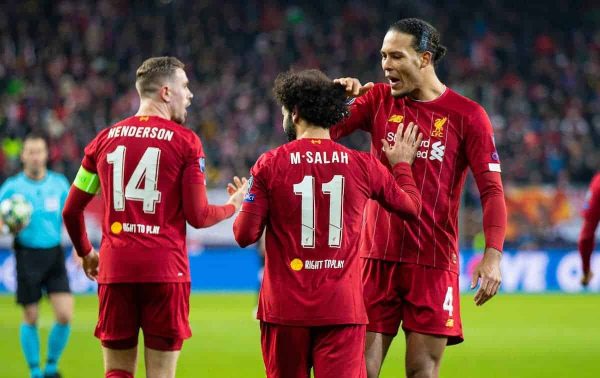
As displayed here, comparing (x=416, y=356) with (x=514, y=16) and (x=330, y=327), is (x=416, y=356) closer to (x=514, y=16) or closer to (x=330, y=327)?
(x=330, y=327)

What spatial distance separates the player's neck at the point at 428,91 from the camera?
19.5 ft

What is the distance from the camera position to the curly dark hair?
202 inches

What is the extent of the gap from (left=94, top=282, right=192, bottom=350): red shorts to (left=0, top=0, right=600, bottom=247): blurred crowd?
15477 millimetres

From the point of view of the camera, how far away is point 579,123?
24.4 meters

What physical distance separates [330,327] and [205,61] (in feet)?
73.3

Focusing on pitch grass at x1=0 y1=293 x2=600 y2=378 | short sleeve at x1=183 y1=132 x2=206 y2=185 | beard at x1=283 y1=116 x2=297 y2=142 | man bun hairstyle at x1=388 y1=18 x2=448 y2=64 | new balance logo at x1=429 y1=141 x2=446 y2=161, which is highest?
man bun hairstyle at x1=388 y1=18 x2=448 y2=64

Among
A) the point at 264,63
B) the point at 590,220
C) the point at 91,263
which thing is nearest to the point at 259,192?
the point at 91,263

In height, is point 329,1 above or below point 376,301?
above

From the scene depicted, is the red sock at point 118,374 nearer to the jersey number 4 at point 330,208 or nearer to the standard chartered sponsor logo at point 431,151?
the jersey number 4 at point 330,208

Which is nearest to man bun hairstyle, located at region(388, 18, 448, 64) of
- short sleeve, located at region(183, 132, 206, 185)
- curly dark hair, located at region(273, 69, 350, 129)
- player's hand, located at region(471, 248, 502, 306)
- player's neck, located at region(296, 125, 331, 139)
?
curly dark hair, located at region(273, 69, 350, 129)

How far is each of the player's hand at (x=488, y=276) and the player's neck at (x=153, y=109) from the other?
197 cm

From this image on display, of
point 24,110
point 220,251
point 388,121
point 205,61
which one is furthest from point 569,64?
point 388,121

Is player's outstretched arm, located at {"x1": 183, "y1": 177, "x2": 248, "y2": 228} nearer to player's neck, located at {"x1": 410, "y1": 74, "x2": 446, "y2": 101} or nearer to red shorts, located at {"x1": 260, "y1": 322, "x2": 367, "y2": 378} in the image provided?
red shorts, located at {"x1": 260, "y1": 322, "x2": 367, "y2": 378}

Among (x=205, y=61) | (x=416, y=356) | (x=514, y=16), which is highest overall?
(x=514, y=16)
